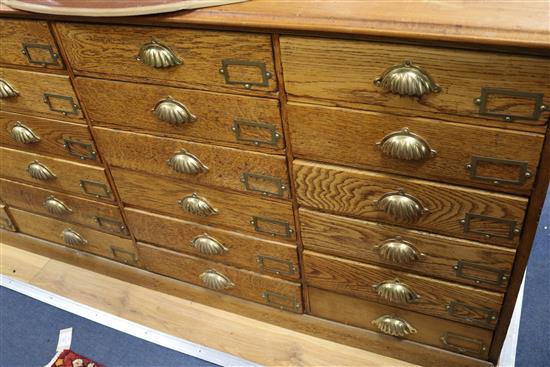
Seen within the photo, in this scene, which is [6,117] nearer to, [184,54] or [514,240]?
[184,54]

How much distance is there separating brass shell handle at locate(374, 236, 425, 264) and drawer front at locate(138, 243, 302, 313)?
0.31 metres

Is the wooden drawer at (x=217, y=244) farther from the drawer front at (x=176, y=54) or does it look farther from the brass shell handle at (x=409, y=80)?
the brass shell handle at (x=409, y=80)

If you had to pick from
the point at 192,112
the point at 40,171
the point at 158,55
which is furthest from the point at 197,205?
the point at 40,171

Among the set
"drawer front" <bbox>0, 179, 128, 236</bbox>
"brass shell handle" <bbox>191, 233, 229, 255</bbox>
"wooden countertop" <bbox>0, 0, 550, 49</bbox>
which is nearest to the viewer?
"wooden countertop" <bbox>0, 0, 550, 49</bbox>

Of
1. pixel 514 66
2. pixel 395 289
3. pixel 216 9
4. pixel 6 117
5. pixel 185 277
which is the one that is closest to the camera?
pixel 514 66

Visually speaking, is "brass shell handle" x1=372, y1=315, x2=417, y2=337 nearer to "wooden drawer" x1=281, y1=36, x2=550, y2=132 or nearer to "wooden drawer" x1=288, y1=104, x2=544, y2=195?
"wooden drawer" x1=288, y1=104, x2=544, y2=195

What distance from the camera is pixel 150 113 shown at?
114 centimetres

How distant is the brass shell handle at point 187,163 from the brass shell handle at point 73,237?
61cm

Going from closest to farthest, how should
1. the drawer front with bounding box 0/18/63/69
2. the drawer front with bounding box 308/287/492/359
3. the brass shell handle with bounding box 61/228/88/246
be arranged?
the drawer front with bounding box 0/18/63/69, the drawer front with bounding box 308/287/492/359, the brass shell handle with bounding box 61/228/88/246

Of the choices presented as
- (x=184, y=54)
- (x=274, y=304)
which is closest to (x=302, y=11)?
(x=184, y=54)

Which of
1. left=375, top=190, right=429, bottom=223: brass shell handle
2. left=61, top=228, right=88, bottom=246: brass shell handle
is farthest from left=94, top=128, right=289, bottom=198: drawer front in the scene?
left=61, top=228, right=88, bottom=246: brass shell handle

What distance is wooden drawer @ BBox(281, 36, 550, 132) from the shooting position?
2.58ft

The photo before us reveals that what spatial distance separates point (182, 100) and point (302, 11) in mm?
332

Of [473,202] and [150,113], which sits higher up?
[150,113]
